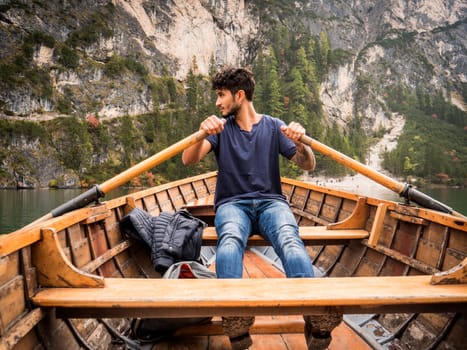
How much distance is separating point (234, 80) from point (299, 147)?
0.77m

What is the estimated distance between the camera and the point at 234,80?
104 inches

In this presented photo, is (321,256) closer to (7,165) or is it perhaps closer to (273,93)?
(7,165)

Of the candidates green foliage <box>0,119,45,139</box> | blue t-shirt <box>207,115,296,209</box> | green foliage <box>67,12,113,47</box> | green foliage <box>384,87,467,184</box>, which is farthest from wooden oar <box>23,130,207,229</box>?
green foliage <box>384,87,467,184</box>

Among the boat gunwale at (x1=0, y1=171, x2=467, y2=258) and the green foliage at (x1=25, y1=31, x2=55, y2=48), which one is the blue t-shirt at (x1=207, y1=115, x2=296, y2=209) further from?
the green foliage at (x1=25, y1=31, x2=55, y2=48)

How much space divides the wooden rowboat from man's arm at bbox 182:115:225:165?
728mm

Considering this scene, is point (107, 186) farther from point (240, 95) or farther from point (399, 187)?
point (399, 187)

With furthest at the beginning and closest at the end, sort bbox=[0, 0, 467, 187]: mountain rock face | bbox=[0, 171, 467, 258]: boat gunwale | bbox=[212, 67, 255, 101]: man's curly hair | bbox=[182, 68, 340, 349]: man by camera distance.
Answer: bbox=[0, 0, 467, 187]: mountain rock face
bbox=[212, 67, 255, 101]: man's curly hair
bbox=[182, 68, 340, 349]: man
bbox=[0, 171, 467, 258]: boat gunwale

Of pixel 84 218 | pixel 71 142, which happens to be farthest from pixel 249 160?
pixel 71 142

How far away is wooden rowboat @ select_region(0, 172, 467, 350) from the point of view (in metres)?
1.50

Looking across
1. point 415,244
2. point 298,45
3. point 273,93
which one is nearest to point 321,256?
point 415,244

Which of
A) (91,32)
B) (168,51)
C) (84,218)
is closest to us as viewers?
(84,218)

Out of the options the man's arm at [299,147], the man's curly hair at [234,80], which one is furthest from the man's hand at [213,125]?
the man's arm at [299,147]

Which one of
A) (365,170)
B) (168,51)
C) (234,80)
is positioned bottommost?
(365,170)

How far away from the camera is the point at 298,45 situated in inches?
2741
